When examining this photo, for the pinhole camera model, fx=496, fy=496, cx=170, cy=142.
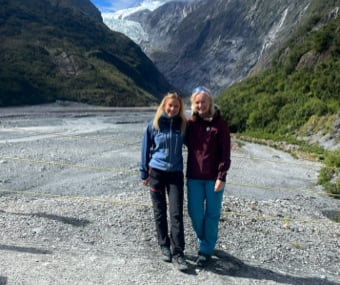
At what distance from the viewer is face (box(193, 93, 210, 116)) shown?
5820 millimetres

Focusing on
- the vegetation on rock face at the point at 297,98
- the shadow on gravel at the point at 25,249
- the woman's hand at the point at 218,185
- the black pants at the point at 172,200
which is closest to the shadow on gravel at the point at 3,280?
the shadow on gravel at the point at 25,249

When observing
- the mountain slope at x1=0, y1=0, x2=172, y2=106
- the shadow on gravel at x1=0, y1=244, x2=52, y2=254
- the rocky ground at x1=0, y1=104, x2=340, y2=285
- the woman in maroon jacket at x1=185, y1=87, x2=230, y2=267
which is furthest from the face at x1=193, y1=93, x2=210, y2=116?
the mountain slope at x1=0, y1=0, x2=172, y2=106

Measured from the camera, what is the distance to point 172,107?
580 centimetres

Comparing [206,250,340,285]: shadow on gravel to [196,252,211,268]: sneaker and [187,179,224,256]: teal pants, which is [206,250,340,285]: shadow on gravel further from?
[187,179,224,256]: teal pants

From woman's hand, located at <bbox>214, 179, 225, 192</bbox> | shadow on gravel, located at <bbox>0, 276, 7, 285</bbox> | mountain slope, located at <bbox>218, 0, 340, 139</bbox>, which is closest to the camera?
shadow on gravel, located at <bbox>0, 276, 7, 285</bbox>

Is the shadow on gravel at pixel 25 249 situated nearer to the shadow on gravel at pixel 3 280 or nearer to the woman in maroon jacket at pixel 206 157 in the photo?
the shadow on gravel at pixel 3 280

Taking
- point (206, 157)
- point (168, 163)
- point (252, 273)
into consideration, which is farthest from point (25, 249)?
point (252, 273)

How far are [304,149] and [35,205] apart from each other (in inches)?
745

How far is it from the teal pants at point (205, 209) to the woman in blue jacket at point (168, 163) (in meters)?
0.16

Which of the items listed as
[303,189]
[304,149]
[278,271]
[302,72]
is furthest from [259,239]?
[302,72]

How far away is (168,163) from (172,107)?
25.9 inches

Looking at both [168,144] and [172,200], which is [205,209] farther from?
[168,144]

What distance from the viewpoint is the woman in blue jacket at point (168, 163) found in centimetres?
583

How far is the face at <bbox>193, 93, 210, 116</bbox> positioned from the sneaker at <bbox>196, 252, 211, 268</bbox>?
1742mm
